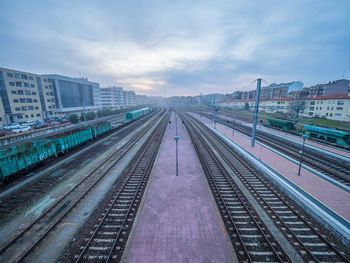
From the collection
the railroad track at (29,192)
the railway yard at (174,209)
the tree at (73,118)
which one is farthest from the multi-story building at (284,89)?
the railroad track at (29,192)

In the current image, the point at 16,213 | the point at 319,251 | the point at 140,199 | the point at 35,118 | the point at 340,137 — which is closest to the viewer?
the point at 319,251

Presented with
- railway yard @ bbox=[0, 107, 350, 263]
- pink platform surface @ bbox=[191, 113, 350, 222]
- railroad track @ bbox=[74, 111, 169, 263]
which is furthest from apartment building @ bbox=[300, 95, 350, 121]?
railroad track @ bbox=[74, 111, 169, 263]

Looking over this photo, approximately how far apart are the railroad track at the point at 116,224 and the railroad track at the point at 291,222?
27.4 ft

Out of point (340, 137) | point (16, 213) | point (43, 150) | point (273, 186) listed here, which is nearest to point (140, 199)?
point (16, 213)

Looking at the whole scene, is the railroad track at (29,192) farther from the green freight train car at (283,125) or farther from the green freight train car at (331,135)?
the green freight train car at (283,125)

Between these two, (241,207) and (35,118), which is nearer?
(241,207)

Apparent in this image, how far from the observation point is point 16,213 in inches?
344

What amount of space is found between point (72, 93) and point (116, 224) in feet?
262

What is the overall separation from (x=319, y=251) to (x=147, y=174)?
11647 millimetres

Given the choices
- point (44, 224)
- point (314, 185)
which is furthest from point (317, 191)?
point (44, 224)

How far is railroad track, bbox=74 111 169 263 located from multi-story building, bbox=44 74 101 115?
6183 cm

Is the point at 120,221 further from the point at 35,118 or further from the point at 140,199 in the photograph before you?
the point at 35,118

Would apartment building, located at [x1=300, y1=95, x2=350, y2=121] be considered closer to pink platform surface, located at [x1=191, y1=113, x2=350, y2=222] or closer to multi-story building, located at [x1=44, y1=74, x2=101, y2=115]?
pink platform surface, located at [x1=191, y1=113, x2=350, y2=222]

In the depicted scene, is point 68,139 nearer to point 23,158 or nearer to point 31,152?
point 31,152
